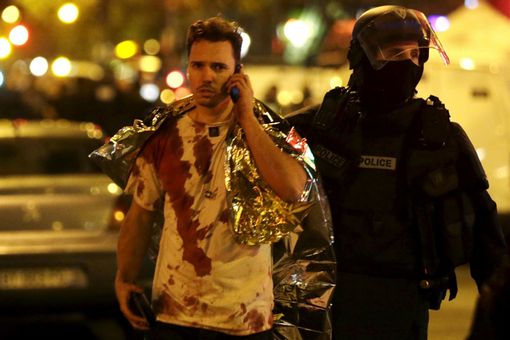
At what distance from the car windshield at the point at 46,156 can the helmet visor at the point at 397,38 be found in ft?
17.1

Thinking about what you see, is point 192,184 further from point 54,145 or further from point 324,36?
point 324,36

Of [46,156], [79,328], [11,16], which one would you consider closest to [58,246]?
[79,328]

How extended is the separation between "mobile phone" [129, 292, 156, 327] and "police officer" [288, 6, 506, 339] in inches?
28.0

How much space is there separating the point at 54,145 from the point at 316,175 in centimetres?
583

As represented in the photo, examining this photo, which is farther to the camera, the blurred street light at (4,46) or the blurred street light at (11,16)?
the blurred street light at (4,46)

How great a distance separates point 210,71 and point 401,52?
77 cm

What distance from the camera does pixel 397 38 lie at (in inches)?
195

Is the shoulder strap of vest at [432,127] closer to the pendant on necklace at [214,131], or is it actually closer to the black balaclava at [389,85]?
the black balaclava at [389,85]

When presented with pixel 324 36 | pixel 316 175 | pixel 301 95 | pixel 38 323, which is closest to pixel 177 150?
pixel 316 175

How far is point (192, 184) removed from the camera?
4.56 meters

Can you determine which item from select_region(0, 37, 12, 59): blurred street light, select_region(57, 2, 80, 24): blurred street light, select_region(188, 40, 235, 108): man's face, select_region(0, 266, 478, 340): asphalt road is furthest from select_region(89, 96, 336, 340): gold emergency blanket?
select_region(57, 2, 80, 24): blurred street light

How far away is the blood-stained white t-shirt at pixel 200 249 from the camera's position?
14.7 feet

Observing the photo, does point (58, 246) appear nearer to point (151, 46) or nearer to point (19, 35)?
point (19, 35)

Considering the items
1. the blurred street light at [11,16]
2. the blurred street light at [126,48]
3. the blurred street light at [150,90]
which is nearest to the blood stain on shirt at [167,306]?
the blurred street light at [11,16]
